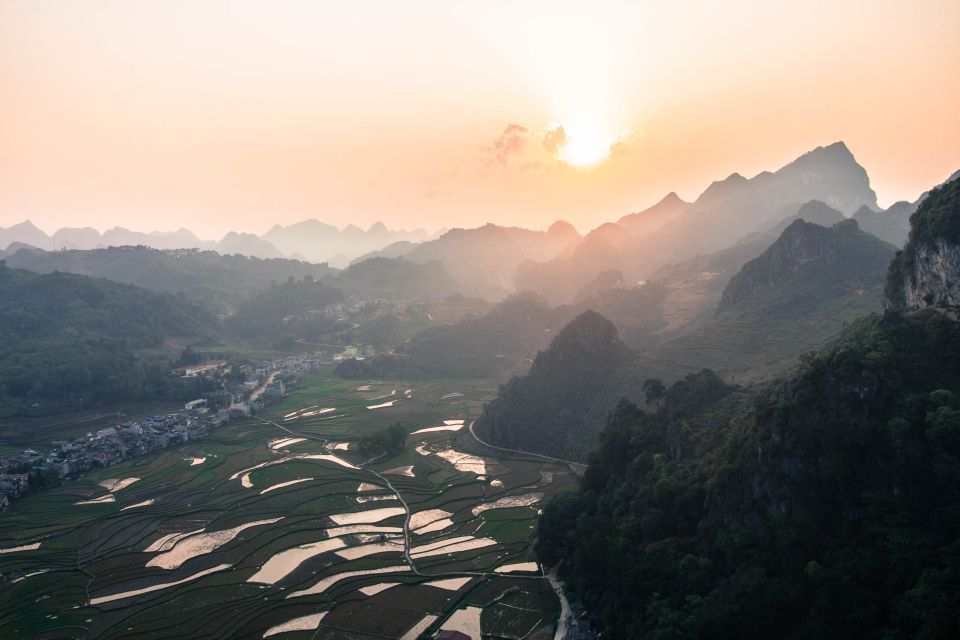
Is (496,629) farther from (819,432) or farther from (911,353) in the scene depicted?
(911,353)

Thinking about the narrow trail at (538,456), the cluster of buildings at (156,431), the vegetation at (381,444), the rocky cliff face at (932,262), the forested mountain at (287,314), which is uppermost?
the forested mountain at (287,314)

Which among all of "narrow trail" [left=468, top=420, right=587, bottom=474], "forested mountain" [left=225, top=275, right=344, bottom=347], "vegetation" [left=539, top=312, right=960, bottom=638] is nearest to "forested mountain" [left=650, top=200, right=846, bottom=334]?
"narrow trail" [left=468, top=420, right=587, bottom=474]

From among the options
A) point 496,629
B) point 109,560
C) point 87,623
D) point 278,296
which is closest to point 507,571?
point 496,629

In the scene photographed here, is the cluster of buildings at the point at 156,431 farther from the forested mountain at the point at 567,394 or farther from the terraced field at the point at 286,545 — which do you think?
the forested mountain at the point at 567,394

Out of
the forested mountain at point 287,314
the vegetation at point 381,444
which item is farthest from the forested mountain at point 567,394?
the forested mountain at point 287,314

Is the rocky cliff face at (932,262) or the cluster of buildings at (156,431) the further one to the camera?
the cluster of buildings at (156,431)
